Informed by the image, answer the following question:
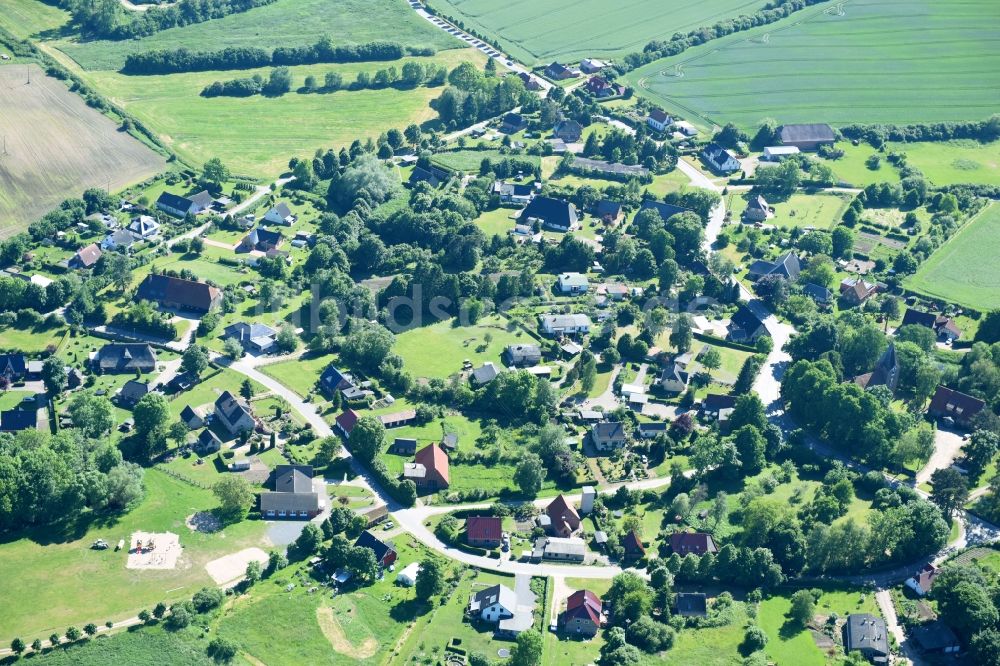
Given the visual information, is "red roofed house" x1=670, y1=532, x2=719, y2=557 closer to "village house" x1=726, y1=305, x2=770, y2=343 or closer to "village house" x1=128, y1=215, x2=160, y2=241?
"village house" x1=726, y1=305, x2=770, y2=343

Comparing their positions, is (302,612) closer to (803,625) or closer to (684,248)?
(803,625)

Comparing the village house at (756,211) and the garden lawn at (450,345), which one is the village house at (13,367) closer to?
the garden lawn at (450,345)

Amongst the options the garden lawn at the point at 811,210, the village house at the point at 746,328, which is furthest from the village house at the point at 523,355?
the garden lawn at the point at 811,210

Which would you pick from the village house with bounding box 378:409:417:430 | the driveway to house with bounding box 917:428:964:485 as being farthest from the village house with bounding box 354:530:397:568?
the driveway to house with bounding box 917:428:964:485

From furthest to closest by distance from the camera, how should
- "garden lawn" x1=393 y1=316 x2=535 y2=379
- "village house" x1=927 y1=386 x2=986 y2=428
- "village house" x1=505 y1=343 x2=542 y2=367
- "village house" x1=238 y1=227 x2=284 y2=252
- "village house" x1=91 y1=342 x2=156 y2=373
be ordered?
"village house" x1=238 y1=227 x2=284 y2=252, "village house" x1=505 y1=343 x2=542 y2=367, "garden lawn" x1=393 y1=316 x2=535 y2=379, "village house" x1=91 y1=342 x2=156 y2=373, "village house" x1=927 y1=386 x2=986 y2=428

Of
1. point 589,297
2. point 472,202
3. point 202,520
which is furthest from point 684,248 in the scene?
point 202,520

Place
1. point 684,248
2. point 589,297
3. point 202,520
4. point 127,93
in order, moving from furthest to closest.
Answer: point 127,93 → point 684,248 → point 589,297 → point 202,520
